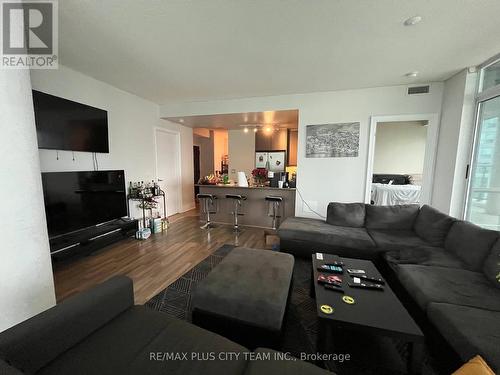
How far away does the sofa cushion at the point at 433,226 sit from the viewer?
251 cm

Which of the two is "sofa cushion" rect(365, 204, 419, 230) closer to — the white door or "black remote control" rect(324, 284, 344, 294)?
"black remote control" rect(324, 284, 344, 294)

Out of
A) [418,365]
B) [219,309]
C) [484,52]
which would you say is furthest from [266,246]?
[484,52]

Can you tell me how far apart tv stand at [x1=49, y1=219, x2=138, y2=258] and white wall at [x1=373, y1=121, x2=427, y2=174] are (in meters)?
6.77

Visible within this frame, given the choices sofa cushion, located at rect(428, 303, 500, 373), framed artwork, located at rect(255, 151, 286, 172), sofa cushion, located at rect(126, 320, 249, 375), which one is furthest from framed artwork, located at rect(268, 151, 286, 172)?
sofa cushion, located at rect(126, 320, 249, 375)

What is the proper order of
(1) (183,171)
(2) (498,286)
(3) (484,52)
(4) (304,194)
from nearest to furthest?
1. (2) (498,286)
2. (3) (484,52)
3. (4) (304,194)
4. (1) (183,171)

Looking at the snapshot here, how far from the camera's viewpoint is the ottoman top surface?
148 centimetres

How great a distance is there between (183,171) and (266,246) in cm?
338

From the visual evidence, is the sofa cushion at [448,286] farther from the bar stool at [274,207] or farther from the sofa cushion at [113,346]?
the bar stool at [274,207]

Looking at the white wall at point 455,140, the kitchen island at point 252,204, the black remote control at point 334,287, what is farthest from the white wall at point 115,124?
the white wall at point 455,140

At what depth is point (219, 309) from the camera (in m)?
1.56

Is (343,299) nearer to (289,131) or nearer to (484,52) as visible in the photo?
(484,52)

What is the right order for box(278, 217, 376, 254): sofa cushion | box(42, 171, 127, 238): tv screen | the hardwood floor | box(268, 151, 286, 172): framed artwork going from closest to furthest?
1. the hardwood floor
2. box(42, 171, 127, 238): tv screen
3. box(278, 217, 376, 254): sofa cushion
4. box(268, 151, 286, 172): framed artwork

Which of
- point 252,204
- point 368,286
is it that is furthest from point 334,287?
point 252,204

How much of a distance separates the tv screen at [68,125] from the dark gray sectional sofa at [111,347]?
8.11 feet
